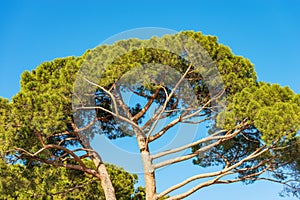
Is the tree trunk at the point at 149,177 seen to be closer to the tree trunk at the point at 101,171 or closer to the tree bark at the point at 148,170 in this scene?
the tree bark at the point at 148,170

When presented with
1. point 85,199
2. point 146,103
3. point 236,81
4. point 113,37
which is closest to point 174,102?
point 146,103

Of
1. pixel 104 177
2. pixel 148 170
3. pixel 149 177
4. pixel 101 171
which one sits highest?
pixel 101 171

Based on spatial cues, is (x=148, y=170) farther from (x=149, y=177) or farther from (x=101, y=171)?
(x=101, y=171)

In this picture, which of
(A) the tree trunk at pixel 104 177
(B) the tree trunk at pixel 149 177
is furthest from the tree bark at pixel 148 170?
(A) the tree trunk at pixel 104 177

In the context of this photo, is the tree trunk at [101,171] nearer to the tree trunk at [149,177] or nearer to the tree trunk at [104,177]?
the tree trunk at [104,177]

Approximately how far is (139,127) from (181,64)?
1.61m

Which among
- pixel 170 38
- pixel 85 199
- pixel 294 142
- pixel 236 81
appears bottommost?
pixel 294 142

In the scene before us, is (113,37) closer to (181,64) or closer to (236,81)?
(181,64)

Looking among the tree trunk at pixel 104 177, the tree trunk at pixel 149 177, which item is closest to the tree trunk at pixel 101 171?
the tree trunk at pixel 104 177

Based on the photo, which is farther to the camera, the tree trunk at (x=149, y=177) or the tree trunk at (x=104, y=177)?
the tree trunk at (x=104, y=177)

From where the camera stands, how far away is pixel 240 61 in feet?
27.3

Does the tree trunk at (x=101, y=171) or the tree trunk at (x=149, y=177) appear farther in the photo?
the tree trunk at (x=101, y=171)

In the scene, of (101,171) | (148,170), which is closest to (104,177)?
(101,171)

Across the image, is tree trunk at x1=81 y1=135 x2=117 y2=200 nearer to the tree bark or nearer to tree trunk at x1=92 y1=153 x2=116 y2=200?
tree trunk at x1=92 y1=153 x2=116 y2=200
